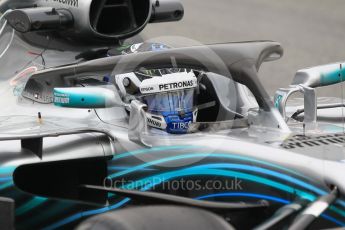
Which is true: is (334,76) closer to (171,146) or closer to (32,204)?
(171,146)

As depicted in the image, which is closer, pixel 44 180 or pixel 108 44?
Result: pixel 44 180

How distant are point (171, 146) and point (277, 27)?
696cm

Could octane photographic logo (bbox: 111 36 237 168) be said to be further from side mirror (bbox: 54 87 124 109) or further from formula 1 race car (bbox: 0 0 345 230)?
side mirror (bbox: 54 87 124 109)

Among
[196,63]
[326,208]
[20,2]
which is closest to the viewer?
[326,208]

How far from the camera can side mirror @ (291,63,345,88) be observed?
14.1 feet

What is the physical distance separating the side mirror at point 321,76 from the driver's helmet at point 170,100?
0.60m

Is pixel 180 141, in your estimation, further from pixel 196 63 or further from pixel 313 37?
pixel 313 37

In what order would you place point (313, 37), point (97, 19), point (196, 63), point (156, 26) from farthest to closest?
1. point (156, 26)
2. point (313, 37)
3. point (97, 19)
4. point (196, 63)

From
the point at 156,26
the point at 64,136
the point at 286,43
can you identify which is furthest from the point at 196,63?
the point at 156,26

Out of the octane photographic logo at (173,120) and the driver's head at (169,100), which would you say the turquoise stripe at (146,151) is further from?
the driver's head at (169,100)

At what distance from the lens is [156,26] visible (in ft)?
35.8

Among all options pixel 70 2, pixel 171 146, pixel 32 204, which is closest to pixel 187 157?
pixel 171 146

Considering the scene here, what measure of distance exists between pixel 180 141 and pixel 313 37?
6.43 meters

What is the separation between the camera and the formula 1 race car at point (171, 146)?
356cm
